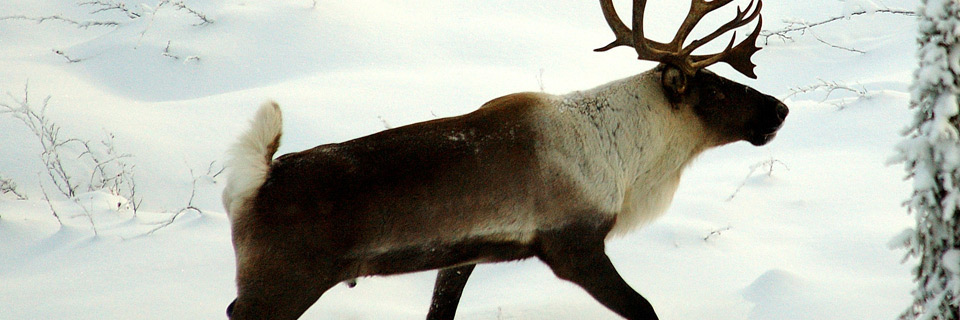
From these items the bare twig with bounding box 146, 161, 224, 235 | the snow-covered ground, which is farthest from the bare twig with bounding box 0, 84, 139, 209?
the bare twig with bounding box 146, 161, 224, 235

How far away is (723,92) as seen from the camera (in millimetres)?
3756

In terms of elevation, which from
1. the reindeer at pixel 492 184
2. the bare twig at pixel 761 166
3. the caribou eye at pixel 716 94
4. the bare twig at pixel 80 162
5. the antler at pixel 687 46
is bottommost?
the bare twig at pixel 80 162

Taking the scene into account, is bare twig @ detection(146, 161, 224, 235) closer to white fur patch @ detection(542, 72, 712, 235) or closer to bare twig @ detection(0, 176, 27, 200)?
bare twig @ detection(0, 176, 27, 200)

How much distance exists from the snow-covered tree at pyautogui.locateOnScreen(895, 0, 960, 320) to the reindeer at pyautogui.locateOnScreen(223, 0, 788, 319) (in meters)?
1.18

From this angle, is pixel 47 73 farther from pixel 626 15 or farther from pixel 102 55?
pixel 626 15

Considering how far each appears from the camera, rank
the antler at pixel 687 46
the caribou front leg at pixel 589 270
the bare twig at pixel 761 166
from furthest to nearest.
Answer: the bare twig at pixel 761 166
the antler at pixel 687 46
the caribou front leg at pixel 589 270

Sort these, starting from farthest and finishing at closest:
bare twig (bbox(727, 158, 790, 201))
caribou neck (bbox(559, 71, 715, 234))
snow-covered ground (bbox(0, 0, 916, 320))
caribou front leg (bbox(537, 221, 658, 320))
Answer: bare twig (bbox(727, 158, 790, 201))
snow-covered ground (bbox(0, 0, 916, 320))
caribou neck (bbox(559, 71, 715, 234))
caribou front leg (bbox(537, 221, 658, 320))

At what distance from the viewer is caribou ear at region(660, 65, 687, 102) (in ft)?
12.0

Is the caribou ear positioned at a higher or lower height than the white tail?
higher

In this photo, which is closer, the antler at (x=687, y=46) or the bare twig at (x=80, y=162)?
the antler at (x=687, y=46)

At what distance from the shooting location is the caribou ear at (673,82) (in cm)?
367

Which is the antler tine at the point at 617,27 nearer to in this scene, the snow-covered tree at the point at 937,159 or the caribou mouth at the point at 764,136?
the caribou mouth at the point at 764,136

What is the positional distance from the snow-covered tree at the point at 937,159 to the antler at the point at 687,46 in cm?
135

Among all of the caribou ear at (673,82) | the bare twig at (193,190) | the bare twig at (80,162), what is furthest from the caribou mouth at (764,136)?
the bare twig at (80,162)
